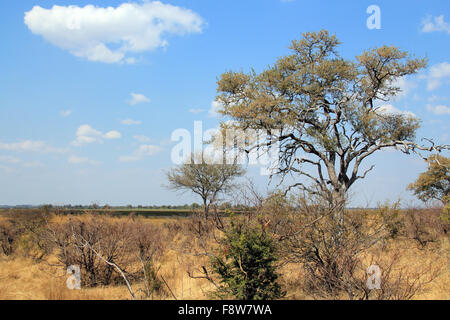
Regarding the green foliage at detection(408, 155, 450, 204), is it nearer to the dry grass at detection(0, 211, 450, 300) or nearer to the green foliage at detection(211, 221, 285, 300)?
the dry grass at detection(0, 211, 450, 300)

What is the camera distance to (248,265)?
6934mm

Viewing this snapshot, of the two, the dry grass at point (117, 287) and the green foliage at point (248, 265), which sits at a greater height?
the green foliage at point (248, 265)

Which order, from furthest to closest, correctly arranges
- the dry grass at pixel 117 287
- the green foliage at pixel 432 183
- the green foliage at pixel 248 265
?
the green foliage at pixel 432 183
the dry grass at pixel 117 287
the green foliage at pixel 248 265

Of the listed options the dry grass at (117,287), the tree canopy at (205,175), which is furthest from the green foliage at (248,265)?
the tree canopy at (205,175)

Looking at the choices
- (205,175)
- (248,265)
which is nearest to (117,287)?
(248,265)

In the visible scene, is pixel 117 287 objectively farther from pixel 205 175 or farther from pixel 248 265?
pixel 205 175

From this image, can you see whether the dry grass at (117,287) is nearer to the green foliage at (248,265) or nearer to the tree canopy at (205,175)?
the green foliage at (248,265)

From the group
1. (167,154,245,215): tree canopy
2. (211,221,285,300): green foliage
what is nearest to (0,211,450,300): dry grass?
(211,221,285,300): green foliage

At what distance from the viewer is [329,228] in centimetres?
786

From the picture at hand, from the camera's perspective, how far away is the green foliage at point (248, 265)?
22.2ft

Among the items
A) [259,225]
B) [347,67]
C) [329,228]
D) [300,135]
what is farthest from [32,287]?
[347,67]

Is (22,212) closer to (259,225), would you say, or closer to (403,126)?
(259,225)

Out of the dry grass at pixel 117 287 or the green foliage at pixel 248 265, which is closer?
the green foliage at pixel 248 265

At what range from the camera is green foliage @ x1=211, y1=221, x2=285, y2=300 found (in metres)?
6.76
